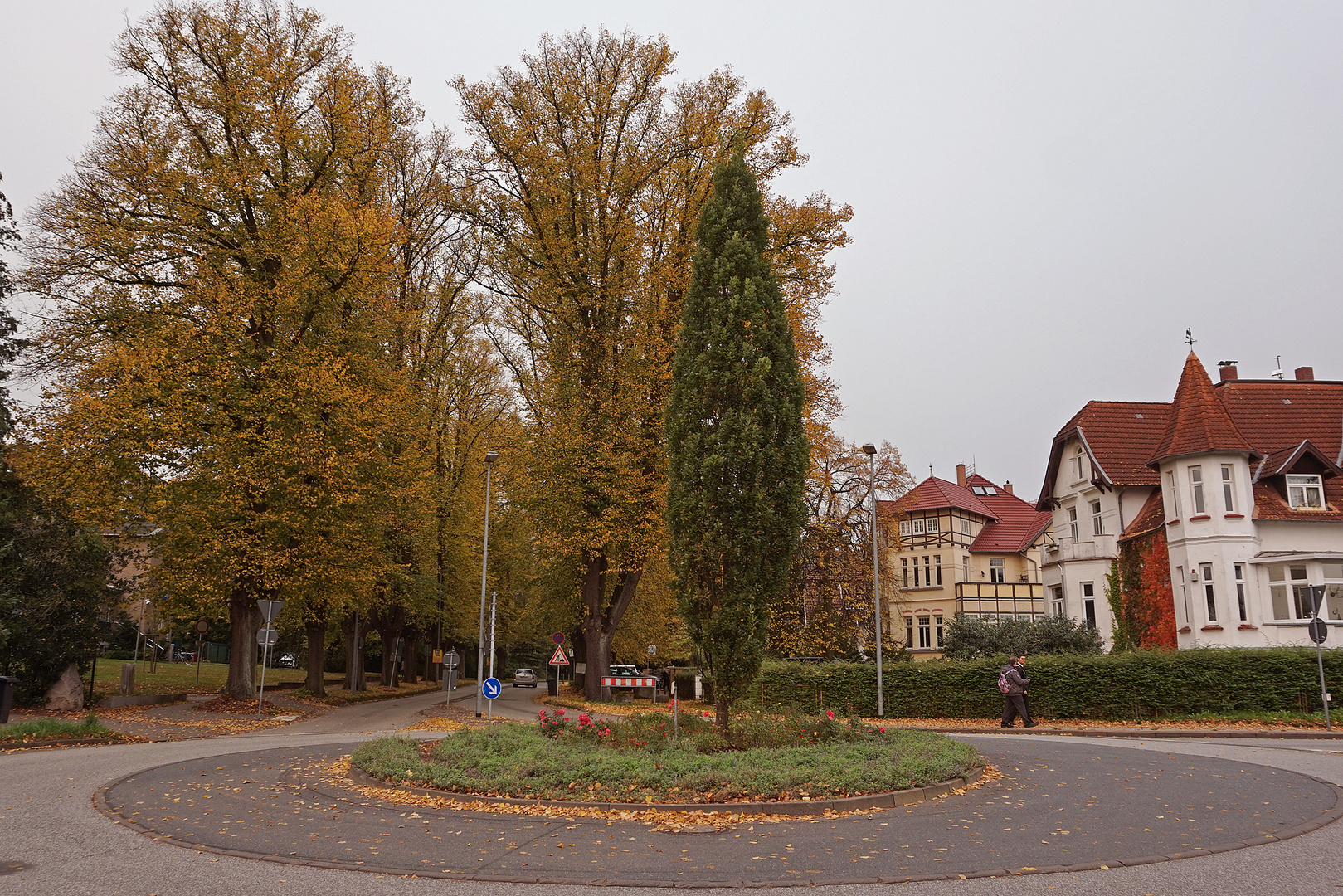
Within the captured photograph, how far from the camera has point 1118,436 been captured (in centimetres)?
3672

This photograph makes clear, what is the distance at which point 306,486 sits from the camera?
2473 cm

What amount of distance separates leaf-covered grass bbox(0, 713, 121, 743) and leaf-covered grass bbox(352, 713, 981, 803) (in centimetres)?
738

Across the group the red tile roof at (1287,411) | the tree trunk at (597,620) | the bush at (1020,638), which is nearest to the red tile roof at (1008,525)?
the red tile roof at (1287,411)

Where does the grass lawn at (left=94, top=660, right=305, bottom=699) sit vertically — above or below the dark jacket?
below

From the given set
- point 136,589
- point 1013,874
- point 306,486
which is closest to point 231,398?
point 306,486

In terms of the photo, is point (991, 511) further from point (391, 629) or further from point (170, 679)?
point (170, 679)

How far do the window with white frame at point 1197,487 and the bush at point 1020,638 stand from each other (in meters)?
5.35

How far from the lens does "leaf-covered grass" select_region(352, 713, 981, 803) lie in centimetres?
1062

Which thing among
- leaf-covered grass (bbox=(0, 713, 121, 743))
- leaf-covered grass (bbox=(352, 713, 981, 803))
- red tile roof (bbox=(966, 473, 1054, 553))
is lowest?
leaf-covered grass (bbox=(0, 713, 121, 743))

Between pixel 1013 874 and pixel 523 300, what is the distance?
27.3m

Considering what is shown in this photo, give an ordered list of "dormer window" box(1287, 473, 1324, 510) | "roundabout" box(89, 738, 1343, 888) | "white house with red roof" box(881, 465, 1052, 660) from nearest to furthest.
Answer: "roundabout" box(89, 738, 1343, 888)
"dormer window" box(1287, 473, 1324, 510)
"white house with red roof" box(881, 465, 1052, 660)

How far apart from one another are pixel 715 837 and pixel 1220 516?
2704 cm

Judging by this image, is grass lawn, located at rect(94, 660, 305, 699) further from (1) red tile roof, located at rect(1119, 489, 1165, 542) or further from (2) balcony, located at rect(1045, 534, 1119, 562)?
(1) red tile roof, located at rect(1119, 489, 1165, 542)

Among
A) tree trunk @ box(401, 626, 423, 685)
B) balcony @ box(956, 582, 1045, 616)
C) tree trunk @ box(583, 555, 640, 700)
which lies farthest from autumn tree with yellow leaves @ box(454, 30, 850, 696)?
balcony @ box(956, 582, 1045, 616)
